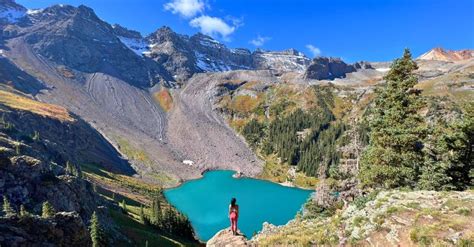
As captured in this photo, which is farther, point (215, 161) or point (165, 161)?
point (215, 161)

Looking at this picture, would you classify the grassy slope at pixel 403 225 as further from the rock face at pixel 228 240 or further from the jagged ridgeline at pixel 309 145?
the jagged ridgeline at pixel 309 145

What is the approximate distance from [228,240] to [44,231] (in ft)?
64.5

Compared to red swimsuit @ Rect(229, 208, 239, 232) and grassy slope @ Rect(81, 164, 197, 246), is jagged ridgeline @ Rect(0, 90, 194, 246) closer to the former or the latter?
grassy slope @ Rect(81, 164, 197, 246)

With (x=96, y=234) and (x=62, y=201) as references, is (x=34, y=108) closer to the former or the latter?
(x=62, y=201)

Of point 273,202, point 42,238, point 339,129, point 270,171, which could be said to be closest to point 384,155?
point 42,238

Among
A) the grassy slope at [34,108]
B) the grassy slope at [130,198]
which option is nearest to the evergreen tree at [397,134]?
the grassy slope at [130,198]

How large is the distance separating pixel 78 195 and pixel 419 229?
49614mm

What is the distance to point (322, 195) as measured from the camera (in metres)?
44.0

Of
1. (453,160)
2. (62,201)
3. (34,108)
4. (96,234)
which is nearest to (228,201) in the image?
(62,201)

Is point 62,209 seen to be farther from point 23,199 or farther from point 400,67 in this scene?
point 400,67

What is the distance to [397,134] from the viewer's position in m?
33.1

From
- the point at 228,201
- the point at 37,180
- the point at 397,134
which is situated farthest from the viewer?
the point at 228,201

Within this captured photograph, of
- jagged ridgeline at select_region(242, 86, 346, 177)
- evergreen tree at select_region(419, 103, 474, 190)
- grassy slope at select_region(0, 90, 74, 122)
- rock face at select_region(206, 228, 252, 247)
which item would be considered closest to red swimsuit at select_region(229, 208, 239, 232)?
rock face at select_region(206, 228, 252, 247)

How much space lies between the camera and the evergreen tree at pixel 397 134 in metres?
32.3
